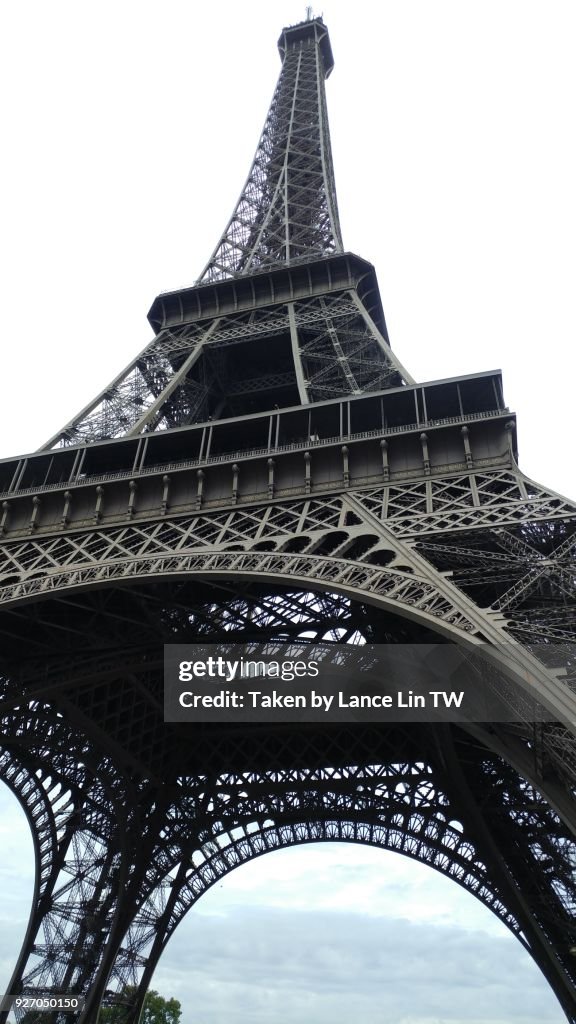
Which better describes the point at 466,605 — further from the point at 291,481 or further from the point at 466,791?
the point at 466,791

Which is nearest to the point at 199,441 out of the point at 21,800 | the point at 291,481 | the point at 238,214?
the point at 291,481

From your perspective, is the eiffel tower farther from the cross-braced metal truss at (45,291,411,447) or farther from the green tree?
the green tree

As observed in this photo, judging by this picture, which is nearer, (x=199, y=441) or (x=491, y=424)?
(x=491, y=424)

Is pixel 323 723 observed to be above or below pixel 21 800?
above

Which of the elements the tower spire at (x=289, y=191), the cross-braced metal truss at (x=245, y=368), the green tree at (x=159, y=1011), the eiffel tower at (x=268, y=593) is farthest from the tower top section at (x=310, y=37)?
the green tree at (x=159, y=1011)

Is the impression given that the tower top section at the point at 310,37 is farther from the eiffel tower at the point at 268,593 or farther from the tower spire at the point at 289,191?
the eiffel tower at the point at 268,593

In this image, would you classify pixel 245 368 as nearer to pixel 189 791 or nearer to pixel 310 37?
pixel 189 791
